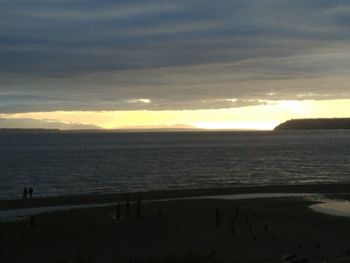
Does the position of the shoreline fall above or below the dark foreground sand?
below

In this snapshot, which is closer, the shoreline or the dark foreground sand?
the dark foreground sand

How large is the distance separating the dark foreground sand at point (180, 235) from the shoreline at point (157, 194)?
7.49 metres

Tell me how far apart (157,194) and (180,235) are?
73.5ft

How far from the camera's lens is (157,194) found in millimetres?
51031

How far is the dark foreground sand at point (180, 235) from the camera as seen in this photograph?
2397 cm

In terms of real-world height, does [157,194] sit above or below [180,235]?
below

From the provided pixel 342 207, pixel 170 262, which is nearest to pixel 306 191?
pixel 342 207

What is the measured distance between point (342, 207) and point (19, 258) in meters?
23.8

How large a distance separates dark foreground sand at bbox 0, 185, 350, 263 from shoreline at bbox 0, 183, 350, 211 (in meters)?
7.49

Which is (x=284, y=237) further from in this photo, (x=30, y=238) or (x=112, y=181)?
(x=112, y=181)

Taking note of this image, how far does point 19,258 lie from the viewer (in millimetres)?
23828

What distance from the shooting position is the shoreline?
45312mm

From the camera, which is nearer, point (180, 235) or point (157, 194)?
point (180, 235)

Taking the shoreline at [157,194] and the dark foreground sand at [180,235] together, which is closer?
the dark foreground sand at [180,235]
